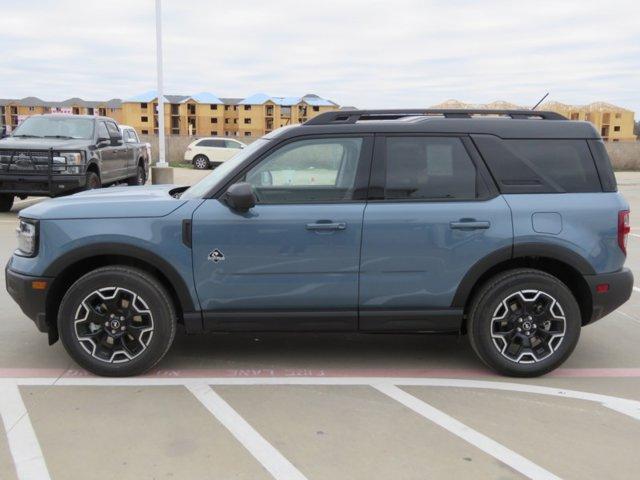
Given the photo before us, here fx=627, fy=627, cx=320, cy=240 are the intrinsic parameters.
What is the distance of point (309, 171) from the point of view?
433 cm

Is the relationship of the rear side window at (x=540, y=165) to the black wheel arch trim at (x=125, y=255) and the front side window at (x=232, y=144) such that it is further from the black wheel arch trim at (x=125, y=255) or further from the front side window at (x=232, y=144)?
the front side window at (x=232, y=144)

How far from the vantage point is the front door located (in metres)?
4.09

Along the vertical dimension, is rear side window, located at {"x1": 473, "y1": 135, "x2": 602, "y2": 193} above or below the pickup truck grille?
below

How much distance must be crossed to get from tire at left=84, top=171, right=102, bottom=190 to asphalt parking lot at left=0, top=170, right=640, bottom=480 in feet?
24.0

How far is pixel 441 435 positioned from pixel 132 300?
214 cm

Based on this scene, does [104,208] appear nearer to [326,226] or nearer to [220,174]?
[220,174]

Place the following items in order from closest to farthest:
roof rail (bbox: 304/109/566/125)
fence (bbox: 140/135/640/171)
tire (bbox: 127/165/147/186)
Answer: roof rail (bbox: 304/109/566/125), tire (bbox: 127/165/147/186), fence (bbox: 140/135/640/171)

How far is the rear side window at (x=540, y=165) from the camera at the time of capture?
4.28 meters

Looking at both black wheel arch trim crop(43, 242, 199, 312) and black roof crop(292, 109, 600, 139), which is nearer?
black wheel arch trim crop(43, 242, 199, 312)

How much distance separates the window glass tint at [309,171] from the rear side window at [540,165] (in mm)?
919

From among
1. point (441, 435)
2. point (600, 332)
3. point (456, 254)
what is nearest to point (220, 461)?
point (441, 435)

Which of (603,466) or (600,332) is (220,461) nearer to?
(603,466)

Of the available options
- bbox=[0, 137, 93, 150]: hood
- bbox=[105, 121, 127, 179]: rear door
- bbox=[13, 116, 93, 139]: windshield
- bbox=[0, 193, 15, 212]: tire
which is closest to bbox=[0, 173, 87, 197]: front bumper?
bbox=[0, 137, 93, 150]: hood

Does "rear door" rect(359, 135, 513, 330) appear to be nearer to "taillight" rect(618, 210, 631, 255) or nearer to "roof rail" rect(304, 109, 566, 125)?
"roof rail" rect(304, 109, 566, 125)
